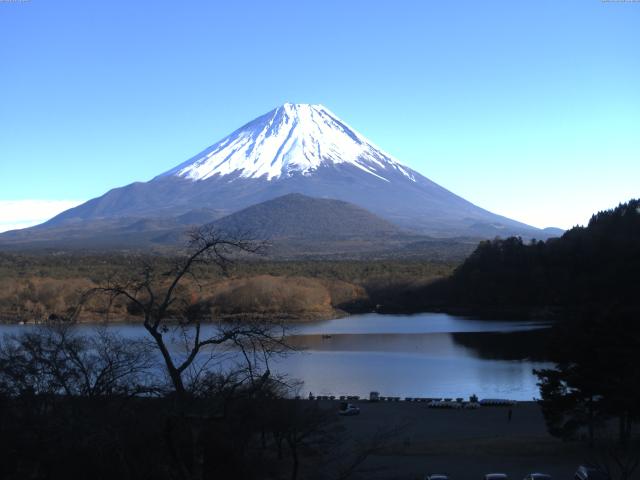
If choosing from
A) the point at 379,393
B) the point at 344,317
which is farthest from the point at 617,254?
the point at 379,393

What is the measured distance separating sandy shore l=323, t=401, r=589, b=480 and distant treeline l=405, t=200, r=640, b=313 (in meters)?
22.7

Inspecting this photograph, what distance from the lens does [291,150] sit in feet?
541

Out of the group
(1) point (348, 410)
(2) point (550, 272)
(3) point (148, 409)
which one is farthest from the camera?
(2) point (550, 272)

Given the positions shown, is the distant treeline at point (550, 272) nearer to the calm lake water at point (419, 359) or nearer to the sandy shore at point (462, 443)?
the calm lake water at point (419, 359)

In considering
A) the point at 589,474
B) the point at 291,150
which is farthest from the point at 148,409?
the point at 291,150

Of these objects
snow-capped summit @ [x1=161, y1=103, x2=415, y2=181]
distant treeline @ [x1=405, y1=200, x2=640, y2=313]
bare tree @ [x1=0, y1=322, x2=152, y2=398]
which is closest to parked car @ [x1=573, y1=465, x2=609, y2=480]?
bare tree @ [x1=0, y1=322, x2=152, y2=398]

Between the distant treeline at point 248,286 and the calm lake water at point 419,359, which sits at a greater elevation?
the distant treeline at point 248,286

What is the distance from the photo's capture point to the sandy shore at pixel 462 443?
11820 mm

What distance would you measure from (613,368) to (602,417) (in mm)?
836

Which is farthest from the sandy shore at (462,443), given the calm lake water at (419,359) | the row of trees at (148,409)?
the row of trees at (148,409)

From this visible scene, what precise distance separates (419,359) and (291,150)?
138 meters

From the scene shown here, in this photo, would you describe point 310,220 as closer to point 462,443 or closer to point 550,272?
point 550,272

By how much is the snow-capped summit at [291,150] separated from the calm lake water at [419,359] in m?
124

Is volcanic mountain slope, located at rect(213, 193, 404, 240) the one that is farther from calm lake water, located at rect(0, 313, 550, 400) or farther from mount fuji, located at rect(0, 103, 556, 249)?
calm lake water, located at rect(0, 313, 550, 400)
